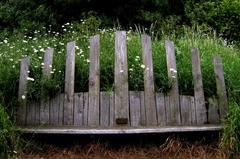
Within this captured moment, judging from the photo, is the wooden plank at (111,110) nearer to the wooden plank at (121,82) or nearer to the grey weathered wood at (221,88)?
the wooden plank at (121,82)

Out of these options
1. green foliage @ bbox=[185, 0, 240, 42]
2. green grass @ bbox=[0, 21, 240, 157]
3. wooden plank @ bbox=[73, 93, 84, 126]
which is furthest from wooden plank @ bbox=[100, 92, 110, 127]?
green foliage @ bbox=[185, 0, 240, 42]

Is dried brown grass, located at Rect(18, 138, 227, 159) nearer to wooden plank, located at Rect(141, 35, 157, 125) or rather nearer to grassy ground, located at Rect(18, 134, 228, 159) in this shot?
grassy ground, located at Rect(18, 134, 228, 159)

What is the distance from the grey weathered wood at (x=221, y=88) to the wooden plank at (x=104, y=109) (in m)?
1.25

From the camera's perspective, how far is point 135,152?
19.8 feet

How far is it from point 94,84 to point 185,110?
3.45 feet

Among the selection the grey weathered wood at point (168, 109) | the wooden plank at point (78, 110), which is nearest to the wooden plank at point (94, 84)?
the wooden plank at point (78, 110)

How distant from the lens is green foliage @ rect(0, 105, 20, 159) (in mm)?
5382

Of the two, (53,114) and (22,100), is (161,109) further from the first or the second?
(22,100)

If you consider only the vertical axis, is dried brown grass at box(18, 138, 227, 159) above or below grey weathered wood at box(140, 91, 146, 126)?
below

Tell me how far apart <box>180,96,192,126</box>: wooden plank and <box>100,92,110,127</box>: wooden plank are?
Result: 32.4 inches

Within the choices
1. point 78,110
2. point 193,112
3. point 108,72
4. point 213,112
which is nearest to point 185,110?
point 193,112

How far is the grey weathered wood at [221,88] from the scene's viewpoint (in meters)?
6.31

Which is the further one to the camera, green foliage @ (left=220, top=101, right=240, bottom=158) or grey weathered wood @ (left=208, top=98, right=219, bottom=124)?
grey weathered wood @ (left=208, top=98, right=219, bottom=124)

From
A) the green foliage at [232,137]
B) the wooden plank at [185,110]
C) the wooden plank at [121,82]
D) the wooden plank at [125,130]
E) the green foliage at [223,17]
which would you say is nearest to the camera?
the green foliage at [232,137]
